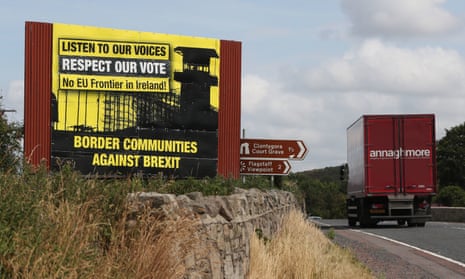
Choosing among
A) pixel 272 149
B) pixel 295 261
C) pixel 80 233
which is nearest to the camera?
pixel 80 233

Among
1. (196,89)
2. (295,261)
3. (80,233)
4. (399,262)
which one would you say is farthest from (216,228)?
(196,89)

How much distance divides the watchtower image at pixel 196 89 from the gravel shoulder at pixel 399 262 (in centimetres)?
455

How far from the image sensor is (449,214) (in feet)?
145

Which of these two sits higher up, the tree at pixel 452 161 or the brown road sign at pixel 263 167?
the tree at pixel 452 161

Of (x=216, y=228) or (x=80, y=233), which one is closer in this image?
(x=80, y=233)

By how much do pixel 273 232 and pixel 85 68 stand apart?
7134 millimetres

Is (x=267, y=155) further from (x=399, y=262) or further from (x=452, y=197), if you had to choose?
(x=452, y=197)

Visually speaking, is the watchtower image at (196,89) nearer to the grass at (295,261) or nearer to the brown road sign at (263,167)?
the brown road sign at (263,167)

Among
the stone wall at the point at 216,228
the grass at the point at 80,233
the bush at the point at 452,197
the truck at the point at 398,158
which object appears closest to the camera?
the grass at the point at 80,233

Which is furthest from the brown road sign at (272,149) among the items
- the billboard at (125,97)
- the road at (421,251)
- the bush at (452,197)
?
the bush at (452,197)

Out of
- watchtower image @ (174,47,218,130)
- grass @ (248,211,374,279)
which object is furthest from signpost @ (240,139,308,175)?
grass @ (248,211,374,279)

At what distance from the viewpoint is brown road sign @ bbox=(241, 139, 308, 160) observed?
21.3m

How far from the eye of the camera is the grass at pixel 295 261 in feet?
34.3

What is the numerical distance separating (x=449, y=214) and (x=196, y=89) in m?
28.4
